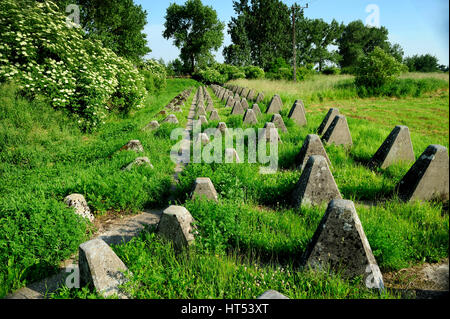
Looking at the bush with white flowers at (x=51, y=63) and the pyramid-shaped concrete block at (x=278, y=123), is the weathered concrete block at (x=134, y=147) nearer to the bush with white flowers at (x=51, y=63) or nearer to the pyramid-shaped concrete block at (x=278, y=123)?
the bush with white flowers at (x=51, y=63)

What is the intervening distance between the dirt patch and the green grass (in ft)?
10.2

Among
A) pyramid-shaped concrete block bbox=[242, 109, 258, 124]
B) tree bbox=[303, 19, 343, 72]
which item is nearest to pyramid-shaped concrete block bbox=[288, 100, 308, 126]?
pyramid-shaped concrete block bbox=[242, 109, 258, 124]

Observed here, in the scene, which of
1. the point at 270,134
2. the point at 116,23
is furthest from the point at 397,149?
the point at 116,23

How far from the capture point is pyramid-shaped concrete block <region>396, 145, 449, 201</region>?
2.89 m

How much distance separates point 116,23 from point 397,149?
2133cm

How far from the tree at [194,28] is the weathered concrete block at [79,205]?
1577 inches

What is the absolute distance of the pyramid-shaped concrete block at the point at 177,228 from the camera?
248 cm

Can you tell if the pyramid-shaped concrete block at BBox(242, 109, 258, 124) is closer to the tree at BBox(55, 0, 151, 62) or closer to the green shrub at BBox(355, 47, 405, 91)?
the green shrub at BBox(355, 47, 405, 91)

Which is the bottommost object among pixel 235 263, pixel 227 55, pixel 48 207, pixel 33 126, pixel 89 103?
pixel 235 263

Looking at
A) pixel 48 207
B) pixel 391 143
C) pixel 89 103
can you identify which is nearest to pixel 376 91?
pixel 391 143

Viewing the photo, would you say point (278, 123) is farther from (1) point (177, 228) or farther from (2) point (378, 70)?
(2) point (378, 70)

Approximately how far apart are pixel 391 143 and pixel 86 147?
22.5 ft

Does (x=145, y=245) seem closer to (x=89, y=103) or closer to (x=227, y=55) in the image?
(x=89, y=103)

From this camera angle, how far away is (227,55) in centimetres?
5419
